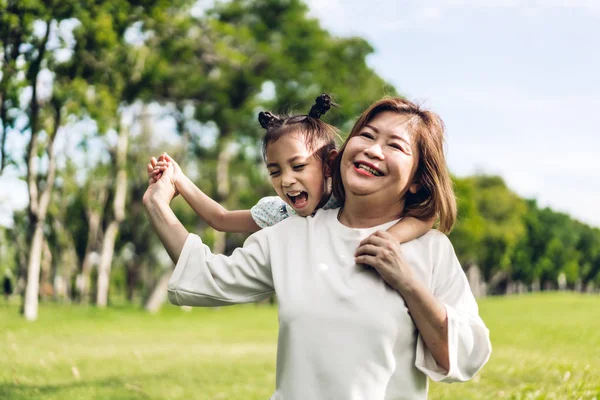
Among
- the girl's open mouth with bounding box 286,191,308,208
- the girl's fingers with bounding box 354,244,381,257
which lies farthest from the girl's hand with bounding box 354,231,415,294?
the girl's open mouth with bounding box 286,191,308,208

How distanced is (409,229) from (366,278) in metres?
0.27

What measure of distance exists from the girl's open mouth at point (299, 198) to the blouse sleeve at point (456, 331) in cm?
74

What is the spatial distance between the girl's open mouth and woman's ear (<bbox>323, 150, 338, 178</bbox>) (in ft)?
0.44

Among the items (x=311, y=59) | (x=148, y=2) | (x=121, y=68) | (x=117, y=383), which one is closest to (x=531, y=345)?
(x=117, y=383)

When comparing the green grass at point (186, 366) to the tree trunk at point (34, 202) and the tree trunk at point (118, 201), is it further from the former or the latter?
the tree trunk at point (118, 201)

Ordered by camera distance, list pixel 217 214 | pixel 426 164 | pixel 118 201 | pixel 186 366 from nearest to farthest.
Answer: pixel 426 164 < pixel 217 214 < pixel 186 366 < pixel 118 201

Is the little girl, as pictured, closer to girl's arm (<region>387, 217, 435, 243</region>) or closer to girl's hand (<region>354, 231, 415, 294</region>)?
girl's arm (<region>387, 217, 435, 243</region>)

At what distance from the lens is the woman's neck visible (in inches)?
97.7

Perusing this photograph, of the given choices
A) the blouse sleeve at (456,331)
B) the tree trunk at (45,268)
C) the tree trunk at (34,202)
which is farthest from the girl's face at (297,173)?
the tree trunk at (45,268)

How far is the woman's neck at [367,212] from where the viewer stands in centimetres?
248

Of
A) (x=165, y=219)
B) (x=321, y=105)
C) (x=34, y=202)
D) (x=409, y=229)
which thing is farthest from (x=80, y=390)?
(x=34, y=202)

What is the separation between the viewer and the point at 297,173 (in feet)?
9.97

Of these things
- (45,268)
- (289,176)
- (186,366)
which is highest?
(289,176)

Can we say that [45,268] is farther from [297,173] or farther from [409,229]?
[409,229]
